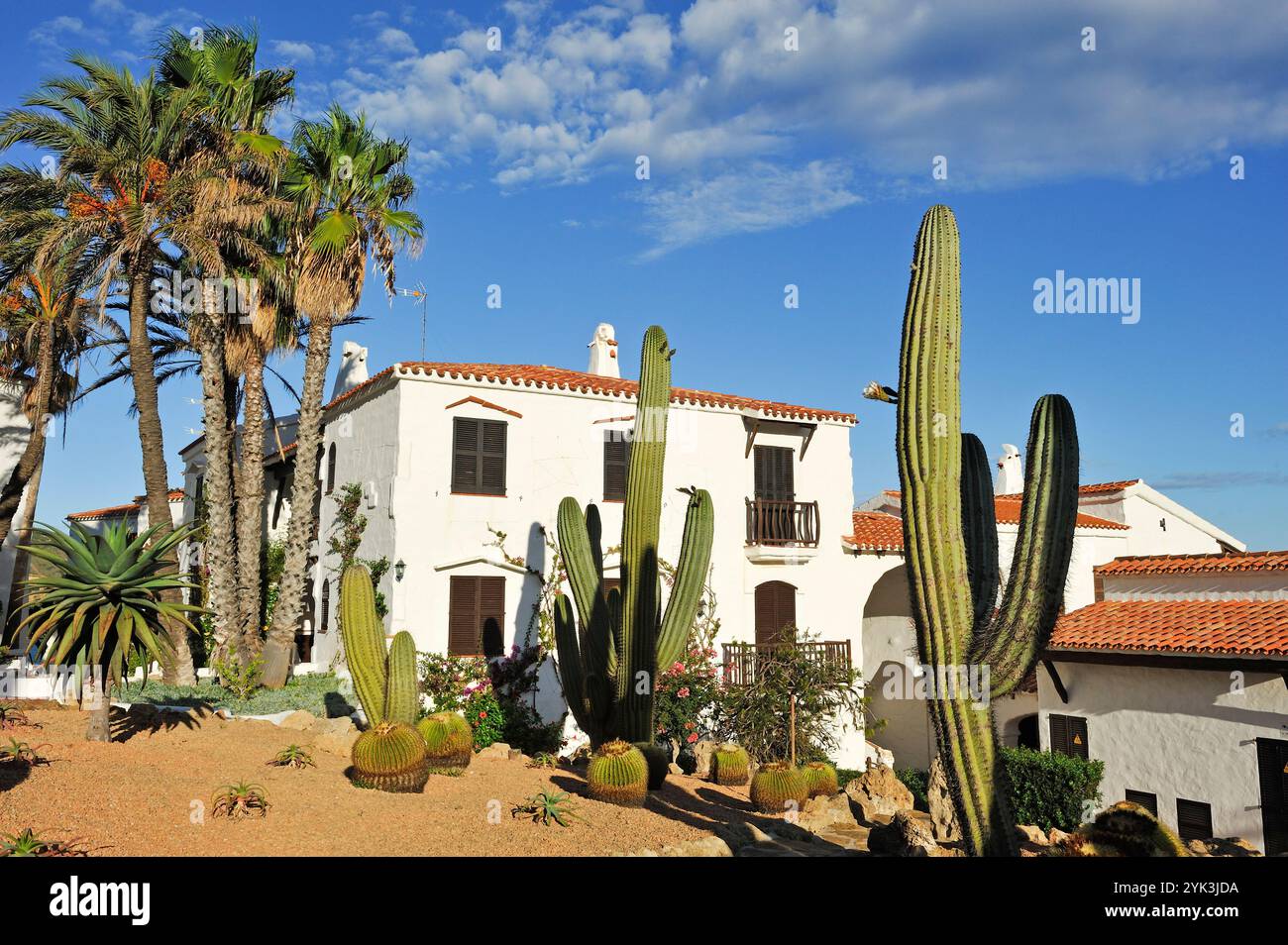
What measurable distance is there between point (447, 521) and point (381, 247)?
598cm

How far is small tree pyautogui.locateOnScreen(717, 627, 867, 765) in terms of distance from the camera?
17484mm

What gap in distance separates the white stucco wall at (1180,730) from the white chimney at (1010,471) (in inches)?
656

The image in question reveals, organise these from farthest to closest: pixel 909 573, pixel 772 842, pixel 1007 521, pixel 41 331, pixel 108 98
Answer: pixel 1007 521 → pixel 41 331 → pixel 108 98 → pixel 772 842 → pixel 909 573

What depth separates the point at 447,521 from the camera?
58.3 ft

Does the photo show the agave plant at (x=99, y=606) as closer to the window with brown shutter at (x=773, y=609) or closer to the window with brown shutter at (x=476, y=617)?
the window with brown shutter at (x=476, y=617)

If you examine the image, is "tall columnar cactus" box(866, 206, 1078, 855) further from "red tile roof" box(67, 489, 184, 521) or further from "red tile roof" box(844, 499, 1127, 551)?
"red tile roof" box(67, 489, 184, 521)

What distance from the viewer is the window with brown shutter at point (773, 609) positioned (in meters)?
20.7

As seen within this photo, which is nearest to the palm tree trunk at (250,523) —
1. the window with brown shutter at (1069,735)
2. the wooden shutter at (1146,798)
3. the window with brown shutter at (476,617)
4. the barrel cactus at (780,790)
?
the window with brown shutter at (476,617)

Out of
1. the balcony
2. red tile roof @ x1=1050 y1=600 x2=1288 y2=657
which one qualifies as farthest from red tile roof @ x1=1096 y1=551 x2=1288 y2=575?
the balcony

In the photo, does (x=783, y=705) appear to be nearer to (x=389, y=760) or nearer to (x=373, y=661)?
(x=373, y=661)

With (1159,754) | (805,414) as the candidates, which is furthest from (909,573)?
(805,414)

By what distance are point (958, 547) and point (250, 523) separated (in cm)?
1547
